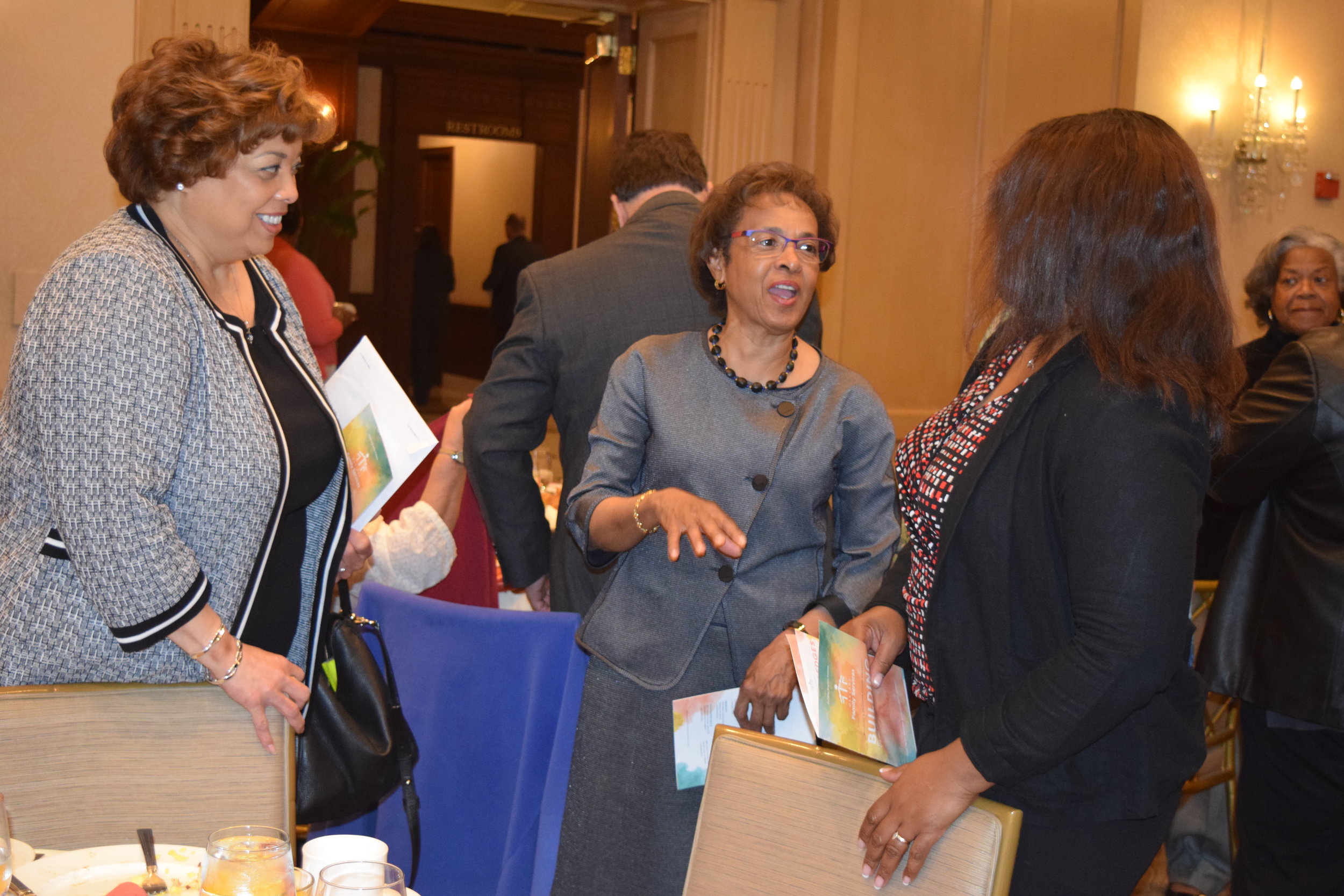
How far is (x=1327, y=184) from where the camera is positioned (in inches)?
280

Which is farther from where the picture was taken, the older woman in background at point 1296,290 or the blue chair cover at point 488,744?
the older woman in background at point 1296,290

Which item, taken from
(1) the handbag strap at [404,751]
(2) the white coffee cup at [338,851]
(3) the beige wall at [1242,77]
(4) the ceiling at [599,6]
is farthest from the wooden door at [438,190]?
(2) the white coffee cup at [338,851]

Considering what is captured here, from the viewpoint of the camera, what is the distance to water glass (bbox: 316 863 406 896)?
3.33ft

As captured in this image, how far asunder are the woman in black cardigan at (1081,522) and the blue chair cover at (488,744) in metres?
0.79

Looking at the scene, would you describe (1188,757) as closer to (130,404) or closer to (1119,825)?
(1119,825)

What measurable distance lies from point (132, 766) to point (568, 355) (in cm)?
125

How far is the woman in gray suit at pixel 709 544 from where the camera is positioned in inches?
75.1

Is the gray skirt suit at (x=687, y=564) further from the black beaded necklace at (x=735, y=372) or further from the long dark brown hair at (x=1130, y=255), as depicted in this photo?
the long dark brown hair at (x=1130, y=255)

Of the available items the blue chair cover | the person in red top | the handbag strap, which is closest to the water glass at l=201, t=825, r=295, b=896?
the handbag strap

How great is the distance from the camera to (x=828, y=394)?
1980 mm

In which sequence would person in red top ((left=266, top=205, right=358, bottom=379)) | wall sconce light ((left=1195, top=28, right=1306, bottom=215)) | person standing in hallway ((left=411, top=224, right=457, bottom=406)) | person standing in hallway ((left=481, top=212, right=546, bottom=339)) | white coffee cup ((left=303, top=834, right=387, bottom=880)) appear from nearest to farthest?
white coffee cup ((left=303, top=834, right=387, bottom=880))
person in red top ((left=266, top=205, right=358, bottom=379))
wall sconce light ((left=1195, top=28, right=1306, bottom=215))
person standing in hallway ((left=481, top=212, right=546, bottom=339))
person standing in hallway ((left=411, top=224, right=457, bottom=406))

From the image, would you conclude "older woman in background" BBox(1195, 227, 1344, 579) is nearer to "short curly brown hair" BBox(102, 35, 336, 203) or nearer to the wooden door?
"short curly brown hair" BBox(102, 35, 336, 203)

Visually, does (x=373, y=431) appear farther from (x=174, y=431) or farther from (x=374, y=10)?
(x=374, y=10)

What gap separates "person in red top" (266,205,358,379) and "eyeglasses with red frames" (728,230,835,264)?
2.99 metres
